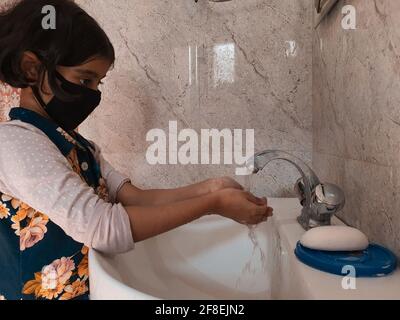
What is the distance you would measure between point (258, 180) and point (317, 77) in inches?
13.0

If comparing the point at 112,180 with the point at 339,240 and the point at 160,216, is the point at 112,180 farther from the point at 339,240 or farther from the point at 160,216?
the point at 339,240

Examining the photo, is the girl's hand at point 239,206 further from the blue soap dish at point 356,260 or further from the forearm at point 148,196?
the forearm at point 148,196

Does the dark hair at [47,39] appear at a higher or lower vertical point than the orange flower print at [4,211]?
higher

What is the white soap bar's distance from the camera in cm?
51

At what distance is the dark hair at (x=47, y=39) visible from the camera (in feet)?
2.15

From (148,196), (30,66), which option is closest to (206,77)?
(148,196)

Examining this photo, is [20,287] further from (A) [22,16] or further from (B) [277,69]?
(B) [277,69]

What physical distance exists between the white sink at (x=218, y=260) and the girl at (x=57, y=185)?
3.2 inches

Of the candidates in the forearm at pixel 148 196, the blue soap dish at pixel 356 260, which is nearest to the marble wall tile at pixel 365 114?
the blue soap dish at pixel 356 260

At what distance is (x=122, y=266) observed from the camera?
602 mm

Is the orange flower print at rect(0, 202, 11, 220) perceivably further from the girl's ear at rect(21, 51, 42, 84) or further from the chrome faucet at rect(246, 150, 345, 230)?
the chrome faucet at rect(246, 150, 345, 230)

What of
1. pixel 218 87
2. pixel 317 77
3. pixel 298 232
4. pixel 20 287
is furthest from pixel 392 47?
pixel 20 287
